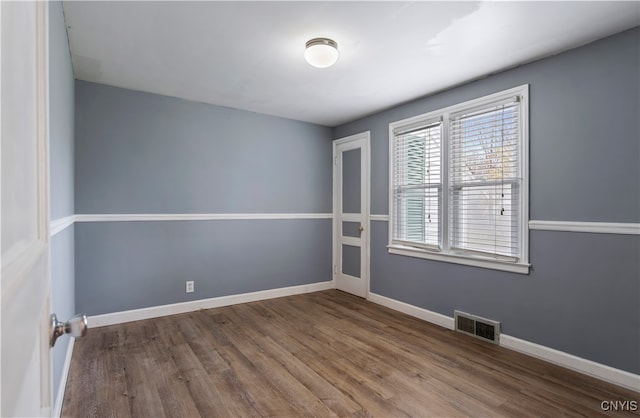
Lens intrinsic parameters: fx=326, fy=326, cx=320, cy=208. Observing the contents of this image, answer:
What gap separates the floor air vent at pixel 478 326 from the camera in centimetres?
292

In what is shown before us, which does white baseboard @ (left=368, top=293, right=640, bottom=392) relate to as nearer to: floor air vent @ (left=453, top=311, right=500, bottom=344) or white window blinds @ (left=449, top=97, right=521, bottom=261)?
floor air vent @ (left=453, top=311, right=500, bottom=344)

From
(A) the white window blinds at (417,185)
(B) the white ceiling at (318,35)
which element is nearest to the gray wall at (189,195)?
(B) the white ceiling at (318,35)

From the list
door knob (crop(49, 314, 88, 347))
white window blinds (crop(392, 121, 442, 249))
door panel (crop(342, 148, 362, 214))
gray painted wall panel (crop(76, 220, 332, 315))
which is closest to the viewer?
door knob (crop(49, 314, 88, 347))

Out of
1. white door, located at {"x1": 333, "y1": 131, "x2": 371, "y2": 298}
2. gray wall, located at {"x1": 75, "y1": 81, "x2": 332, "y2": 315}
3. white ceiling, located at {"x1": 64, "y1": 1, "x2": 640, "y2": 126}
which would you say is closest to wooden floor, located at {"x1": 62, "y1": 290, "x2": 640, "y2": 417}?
gray wall, located at {"x1": 75, "y1": 81, "x2": 332, "y2": 315}

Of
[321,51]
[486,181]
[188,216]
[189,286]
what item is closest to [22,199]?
[321,51]

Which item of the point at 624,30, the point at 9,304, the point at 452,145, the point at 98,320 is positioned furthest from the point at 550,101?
the point at 98,320

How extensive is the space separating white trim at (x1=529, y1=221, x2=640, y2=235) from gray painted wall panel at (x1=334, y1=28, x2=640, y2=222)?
1.5 inches

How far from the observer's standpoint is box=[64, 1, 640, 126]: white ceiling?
2070mm

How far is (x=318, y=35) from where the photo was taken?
238cm

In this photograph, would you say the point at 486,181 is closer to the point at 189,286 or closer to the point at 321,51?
the point at 321,51

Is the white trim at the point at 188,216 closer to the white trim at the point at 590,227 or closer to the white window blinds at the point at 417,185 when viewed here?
the white window blinds at the point at 417,185

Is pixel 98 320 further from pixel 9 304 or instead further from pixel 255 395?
pixel 9 304

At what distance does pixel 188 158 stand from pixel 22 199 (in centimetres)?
356

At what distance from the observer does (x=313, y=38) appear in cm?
241
